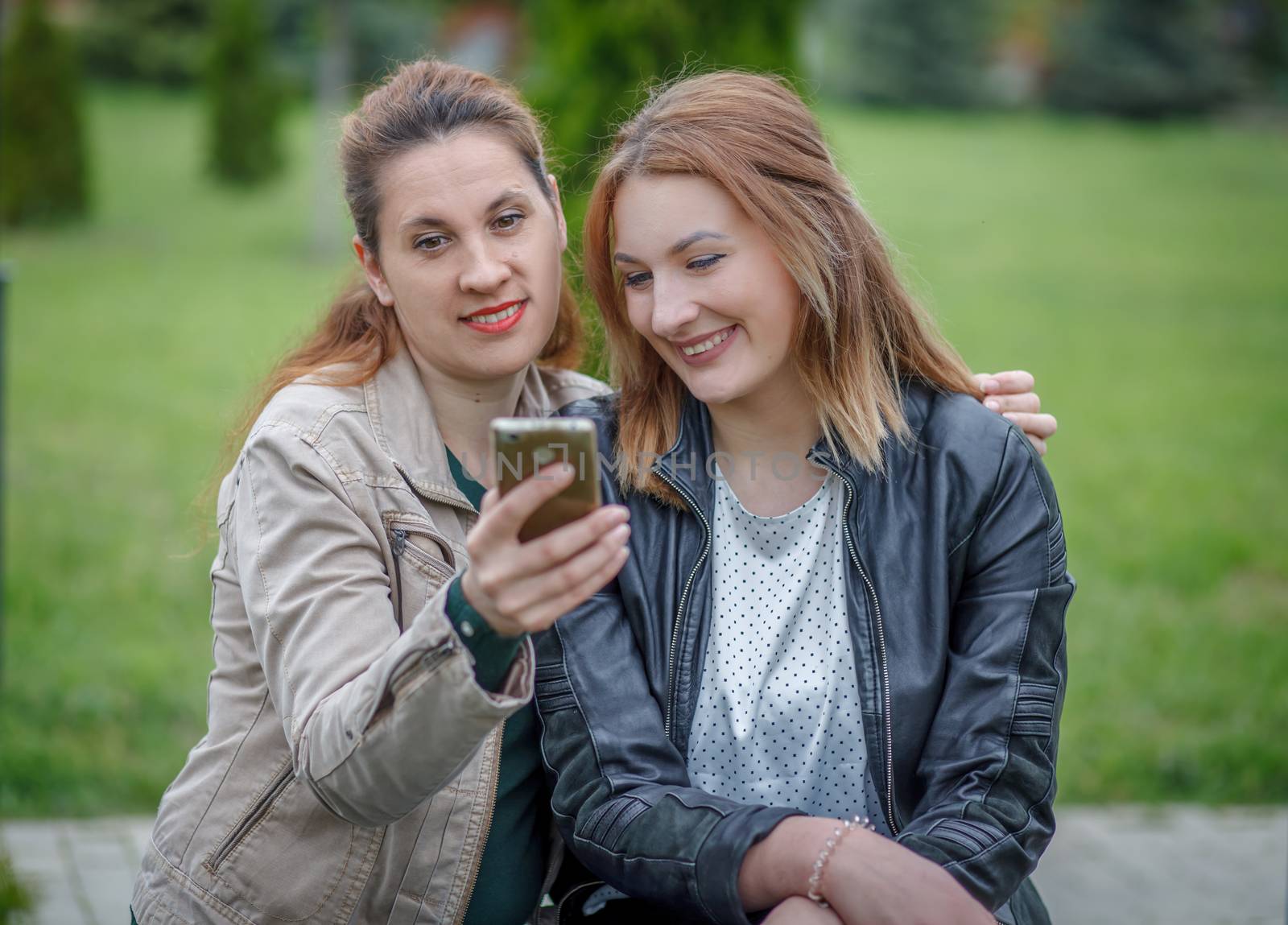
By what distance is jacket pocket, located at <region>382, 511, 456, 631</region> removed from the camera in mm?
2221

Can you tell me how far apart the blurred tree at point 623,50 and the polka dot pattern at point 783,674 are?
6.77ft

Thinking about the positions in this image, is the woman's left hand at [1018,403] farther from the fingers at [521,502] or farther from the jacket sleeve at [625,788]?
the fingers at [521,502]

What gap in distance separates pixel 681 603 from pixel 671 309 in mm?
527

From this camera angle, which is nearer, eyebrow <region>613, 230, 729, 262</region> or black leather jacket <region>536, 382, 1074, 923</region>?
black leather jacket <region>536, 382, 1074, 923</region>

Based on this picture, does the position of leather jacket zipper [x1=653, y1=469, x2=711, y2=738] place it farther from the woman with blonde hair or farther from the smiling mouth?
the smiling mouth

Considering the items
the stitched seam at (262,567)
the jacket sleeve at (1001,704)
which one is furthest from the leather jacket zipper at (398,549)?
the jacket sleeve at (1001,704)

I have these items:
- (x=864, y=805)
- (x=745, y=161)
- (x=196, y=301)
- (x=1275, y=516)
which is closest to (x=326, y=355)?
(x=745, y=161)

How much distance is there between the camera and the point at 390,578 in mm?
2207

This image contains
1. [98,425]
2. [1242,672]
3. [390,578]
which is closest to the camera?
[390,578]

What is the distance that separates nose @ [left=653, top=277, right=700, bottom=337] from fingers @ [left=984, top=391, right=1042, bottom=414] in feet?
2.11

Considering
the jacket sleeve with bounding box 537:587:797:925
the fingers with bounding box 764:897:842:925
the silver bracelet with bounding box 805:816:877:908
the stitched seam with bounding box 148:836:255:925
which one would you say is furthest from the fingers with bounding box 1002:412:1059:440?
the stitched seam with bounding box 148:836:255:925

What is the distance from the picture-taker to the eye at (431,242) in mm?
2361

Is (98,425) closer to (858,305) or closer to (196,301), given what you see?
(196,301)

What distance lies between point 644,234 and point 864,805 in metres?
1.08
